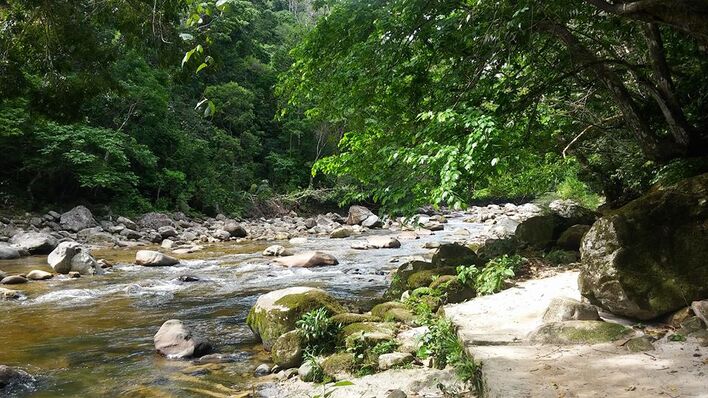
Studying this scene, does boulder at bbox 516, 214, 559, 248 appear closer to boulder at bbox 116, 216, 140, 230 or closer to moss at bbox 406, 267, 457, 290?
moss at bbox 406, 267, 457, 290

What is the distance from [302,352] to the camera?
5.50m

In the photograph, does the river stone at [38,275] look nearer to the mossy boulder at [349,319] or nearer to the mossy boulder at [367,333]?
the mossy boulder at [349,319]

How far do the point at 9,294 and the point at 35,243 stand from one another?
6.07 meters

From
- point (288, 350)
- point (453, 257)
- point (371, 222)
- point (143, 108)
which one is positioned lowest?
point (288, 350)

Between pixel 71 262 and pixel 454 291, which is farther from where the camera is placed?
pixel 71 262

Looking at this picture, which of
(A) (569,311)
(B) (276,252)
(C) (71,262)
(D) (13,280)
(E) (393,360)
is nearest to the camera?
(A) (569,311)

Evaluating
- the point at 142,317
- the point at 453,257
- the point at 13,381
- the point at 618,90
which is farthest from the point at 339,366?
the point at 142,317

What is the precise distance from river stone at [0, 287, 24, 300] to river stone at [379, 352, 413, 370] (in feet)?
24.7

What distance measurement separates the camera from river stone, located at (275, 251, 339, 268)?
41.2ft

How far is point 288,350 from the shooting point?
18.2 feet

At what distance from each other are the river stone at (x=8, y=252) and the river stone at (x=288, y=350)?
11.0 m

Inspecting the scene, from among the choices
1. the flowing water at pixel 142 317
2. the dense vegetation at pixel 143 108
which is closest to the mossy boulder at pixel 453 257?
the flowing water at pixel 142 317

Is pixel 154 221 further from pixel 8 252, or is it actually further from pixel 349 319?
pixel 349 319

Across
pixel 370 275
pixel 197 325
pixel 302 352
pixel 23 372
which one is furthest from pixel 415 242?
pixel 23 372
